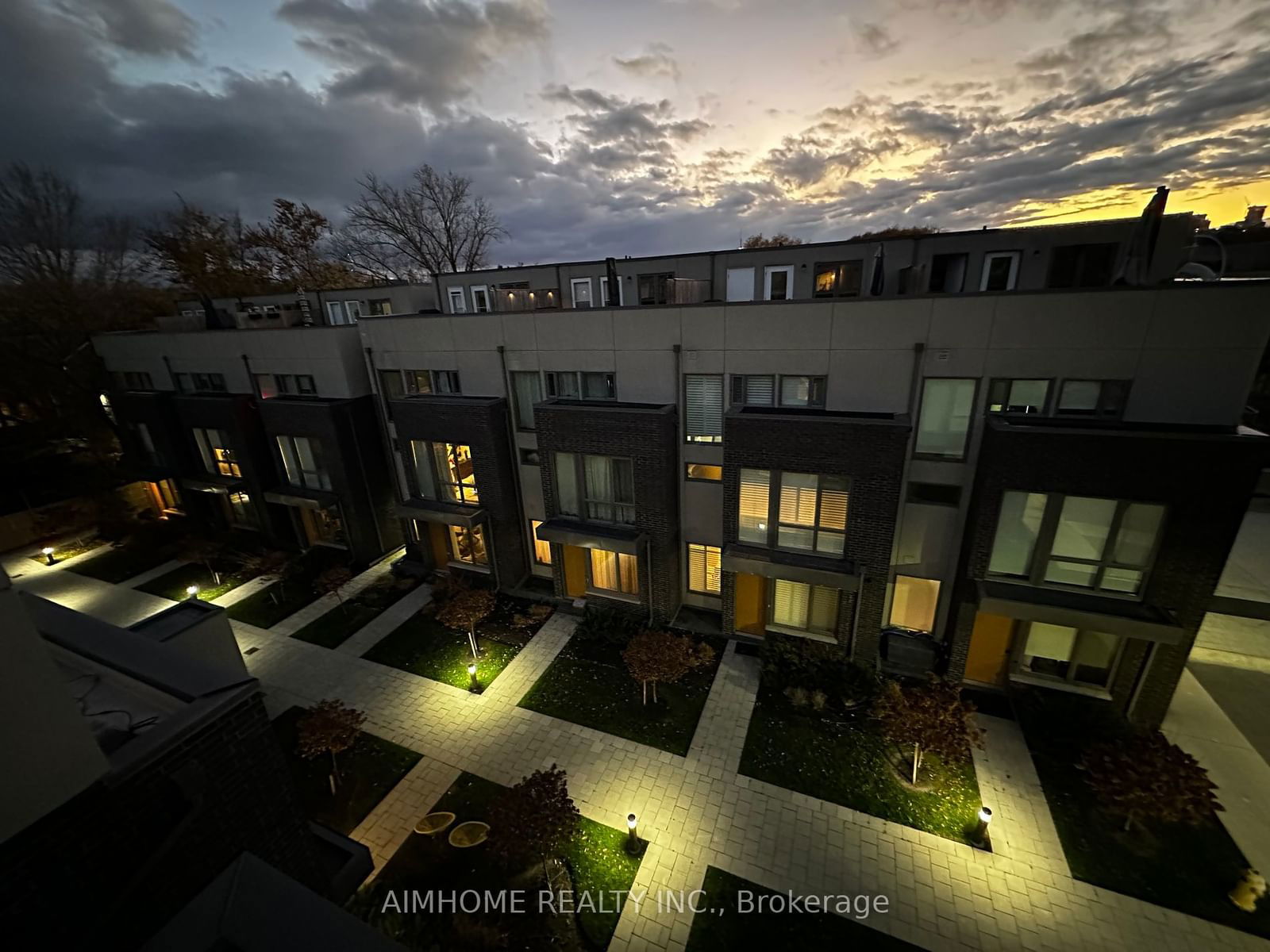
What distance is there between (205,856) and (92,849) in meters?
1.27

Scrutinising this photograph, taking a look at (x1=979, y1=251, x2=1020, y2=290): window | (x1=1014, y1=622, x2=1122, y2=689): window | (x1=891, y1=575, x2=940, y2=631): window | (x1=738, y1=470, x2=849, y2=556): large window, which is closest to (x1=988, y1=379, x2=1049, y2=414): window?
(x1=738, y1=470, x2=849, y2=556): large window

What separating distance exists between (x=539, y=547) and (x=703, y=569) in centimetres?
584

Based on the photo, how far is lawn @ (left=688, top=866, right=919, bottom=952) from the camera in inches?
281

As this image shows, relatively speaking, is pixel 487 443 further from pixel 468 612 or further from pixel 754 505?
pixel 754 505

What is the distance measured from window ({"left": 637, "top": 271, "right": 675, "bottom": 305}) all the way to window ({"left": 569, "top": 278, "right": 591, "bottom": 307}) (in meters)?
2.30

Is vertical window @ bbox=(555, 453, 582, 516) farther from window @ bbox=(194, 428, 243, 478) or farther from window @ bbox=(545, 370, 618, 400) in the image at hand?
window @ bbox=(194, 428, 243, 478)

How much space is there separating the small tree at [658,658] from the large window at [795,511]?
11.1 ft

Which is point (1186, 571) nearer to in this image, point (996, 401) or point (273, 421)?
point (996, 401)

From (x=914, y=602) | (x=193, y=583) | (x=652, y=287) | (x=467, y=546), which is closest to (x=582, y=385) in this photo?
(x=652, y=287)

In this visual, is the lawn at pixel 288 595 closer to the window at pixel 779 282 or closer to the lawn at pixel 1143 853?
the window at pixel 779 282

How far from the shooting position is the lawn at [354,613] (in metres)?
14.4

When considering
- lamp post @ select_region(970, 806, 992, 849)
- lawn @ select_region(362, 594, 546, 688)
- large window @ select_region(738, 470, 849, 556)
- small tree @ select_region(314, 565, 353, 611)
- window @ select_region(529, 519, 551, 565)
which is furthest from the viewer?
window @ select_region(529, 519, 551, 565)

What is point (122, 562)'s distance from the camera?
64.0 feet

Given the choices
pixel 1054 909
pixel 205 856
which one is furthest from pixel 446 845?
pixel 1054 909
